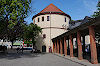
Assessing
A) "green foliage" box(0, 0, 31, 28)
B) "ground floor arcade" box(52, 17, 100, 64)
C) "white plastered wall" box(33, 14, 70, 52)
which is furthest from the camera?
"white plastered wall" box(33, 14, 70, 52)

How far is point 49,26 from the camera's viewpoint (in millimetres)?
31078

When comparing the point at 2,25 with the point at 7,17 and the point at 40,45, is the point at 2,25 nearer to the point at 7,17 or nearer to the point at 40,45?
the point at 7,17

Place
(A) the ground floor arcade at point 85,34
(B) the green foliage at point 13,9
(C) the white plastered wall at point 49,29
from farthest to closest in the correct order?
(C) the white plastered wall at point 49,29 → (B) the green foliage at point 13,9 → (A) the ground floor arcade at point 85,34

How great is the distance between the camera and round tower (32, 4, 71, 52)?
1212 inches

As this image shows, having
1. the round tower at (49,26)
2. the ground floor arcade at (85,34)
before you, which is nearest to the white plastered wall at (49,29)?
the round tower at (49,26)

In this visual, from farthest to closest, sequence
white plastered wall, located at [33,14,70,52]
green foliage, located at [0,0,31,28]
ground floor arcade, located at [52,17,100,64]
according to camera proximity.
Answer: white plastered wall, located at [33,14,70,52]
green foliage, located at [0,0,31,28]
ground floor arcade, located at [52,17,100,64]

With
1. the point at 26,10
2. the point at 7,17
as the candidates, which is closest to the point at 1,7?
the point at 7,17

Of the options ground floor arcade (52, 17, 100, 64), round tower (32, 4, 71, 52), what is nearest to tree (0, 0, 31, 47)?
ground floor arcade (52, 17, 100, 64)

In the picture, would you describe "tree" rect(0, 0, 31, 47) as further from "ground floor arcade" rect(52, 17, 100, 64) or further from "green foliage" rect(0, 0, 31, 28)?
"ground floor arcade" rect(52, 17, 100, 64)

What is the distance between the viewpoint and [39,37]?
31891mm

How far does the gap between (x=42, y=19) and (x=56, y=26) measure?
472 cm

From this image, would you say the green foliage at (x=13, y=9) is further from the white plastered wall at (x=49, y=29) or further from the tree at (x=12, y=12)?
the white plastered wall at (x=49, y=29)

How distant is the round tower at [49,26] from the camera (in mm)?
30781

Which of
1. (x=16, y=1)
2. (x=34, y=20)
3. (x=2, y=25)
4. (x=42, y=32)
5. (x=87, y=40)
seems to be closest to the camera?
(x=16, y=1)
